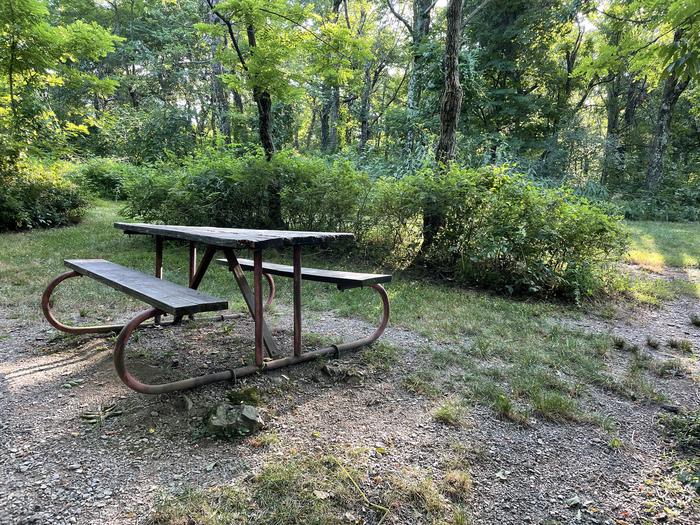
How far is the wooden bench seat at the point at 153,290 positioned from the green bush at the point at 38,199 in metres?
6.18

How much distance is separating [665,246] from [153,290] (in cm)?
985

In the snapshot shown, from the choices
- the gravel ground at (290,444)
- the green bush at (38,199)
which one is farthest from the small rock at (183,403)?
the green bush at (38,199)

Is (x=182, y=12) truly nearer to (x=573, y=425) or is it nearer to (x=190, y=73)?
(x=190, y=73)

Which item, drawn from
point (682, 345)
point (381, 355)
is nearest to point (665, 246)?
point (682, 345)

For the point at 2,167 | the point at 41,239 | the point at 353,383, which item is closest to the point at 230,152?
the point at 41,239

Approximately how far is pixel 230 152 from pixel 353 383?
21.2 feet

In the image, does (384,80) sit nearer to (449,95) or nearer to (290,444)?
(449,95)

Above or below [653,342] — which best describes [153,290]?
above

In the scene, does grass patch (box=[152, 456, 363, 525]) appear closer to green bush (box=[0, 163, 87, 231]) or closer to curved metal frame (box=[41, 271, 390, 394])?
curved metal frame (box=[41, 271, 390, 394])

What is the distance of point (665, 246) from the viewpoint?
28.5ft

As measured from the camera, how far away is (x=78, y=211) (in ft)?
30.9

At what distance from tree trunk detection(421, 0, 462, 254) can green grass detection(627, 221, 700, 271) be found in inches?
105

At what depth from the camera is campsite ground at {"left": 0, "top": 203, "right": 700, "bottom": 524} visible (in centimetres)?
169

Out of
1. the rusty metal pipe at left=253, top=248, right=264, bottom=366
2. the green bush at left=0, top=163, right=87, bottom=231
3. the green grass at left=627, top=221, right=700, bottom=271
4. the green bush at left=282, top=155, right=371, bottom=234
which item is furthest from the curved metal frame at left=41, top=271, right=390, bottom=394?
the green bush at left=0, top=163, right=87, bottom=231
